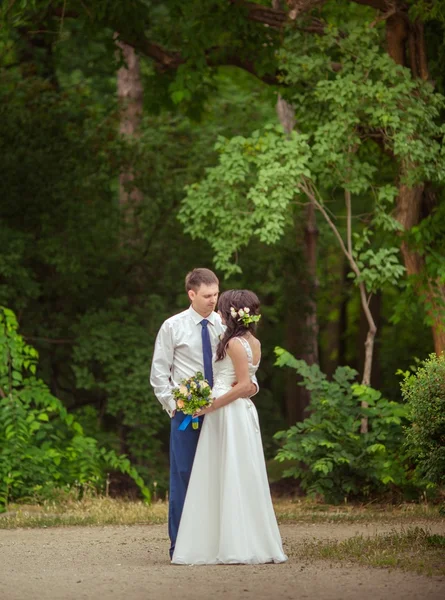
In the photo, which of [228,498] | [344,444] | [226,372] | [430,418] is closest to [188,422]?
[226,372]

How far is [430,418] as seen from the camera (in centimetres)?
845

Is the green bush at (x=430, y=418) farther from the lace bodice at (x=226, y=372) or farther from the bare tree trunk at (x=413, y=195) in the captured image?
the bare tree trunk at (x=413, y=195)

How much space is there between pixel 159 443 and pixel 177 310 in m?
2.46

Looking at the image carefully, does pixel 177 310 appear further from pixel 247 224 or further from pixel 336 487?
pixel 336 487

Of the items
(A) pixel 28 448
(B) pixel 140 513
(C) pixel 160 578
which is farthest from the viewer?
(A) pixel 28 448

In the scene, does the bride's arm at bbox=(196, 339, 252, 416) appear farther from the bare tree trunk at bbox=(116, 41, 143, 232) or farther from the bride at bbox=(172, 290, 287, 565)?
Result: the bare tree trunk at bbox=(116, 41, 143, 232)

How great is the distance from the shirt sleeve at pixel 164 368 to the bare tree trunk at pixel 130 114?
11262 mm

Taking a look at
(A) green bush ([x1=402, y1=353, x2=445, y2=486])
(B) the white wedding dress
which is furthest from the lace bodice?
(A) green bush ([x1=402, y1=353, x2=445, y2=486])

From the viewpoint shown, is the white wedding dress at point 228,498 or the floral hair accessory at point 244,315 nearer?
the white wedding dress at point 228,498

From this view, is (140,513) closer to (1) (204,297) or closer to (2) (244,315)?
(1) (204,297)

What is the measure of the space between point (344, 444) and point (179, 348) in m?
5.08

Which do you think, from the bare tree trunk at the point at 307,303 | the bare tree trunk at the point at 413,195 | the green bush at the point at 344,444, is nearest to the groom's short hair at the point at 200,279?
the green bush at the point at 344,444

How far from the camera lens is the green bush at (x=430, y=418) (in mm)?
8406

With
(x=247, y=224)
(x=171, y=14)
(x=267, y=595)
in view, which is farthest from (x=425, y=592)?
(x=171, y=14)
